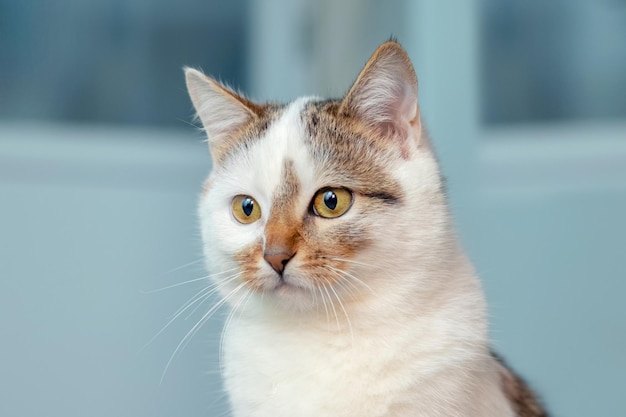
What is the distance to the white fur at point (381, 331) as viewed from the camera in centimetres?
132

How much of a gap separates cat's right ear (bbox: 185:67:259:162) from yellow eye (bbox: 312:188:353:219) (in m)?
0.31

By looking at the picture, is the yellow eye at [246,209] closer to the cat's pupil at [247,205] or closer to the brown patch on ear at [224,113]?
the cat's pupil at [247,205]

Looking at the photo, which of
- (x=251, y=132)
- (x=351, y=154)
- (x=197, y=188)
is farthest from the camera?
(x=197, y=188)

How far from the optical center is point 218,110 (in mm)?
1633

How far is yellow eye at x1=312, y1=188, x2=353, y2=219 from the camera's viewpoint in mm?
1359

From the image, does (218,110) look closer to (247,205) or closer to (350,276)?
(247,205)

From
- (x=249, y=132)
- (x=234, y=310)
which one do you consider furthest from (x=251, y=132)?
(x=234, y=310)

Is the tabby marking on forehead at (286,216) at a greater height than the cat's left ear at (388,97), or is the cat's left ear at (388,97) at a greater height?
the cat's left ear at (388,97)

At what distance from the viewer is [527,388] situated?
1686 mm

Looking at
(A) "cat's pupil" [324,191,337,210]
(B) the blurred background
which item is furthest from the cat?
(B) the blurred background

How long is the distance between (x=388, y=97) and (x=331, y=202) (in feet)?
0.80

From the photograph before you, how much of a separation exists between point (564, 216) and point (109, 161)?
1696 millimetres

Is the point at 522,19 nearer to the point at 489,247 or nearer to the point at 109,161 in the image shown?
the point at 489,247

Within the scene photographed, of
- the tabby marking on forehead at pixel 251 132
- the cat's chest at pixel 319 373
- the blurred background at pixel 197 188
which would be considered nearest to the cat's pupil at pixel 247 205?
the tabby marking on forehead at pixel 251 132
